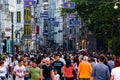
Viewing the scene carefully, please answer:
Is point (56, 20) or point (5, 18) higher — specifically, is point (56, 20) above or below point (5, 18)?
below

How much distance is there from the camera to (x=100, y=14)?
179ft

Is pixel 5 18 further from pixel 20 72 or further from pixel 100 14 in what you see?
pixel 20 72

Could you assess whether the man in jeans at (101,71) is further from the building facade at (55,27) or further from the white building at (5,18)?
the building facade at (55,27)

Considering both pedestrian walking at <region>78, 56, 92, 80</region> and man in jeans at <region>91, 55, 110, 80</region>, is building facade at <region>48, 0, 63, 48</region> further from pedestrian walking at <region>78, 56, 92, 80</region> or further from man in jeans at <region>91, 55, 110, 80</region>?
man in jeans at <region>91, 55, 110, 80</region>

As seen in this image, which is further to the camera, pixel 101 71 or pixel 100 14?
pixel 100 14

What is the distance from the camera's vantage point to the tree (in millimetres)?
53156

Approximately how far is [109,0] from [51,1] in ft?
359

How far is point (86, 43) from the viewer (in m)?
92.4

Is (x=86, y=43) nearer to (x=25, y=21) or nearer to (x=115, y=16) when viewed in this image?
(x=25, y=21)

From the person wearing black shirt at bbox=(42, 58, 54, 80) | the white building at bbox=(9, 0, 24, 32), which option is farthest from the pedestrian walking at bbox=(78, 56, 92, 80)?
the white building at bbox=(9, 0, 24, 32)

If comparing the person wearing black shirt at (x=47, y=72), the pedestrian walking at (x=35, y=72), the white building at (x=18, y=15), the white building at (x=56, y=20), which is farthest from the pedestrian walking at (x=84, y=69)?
the white building at (x=56, y=20)

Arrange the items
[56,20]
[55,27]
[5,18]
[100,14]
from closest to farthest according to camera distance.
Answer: [100,14] → [5,18] → [56,20] → [55,27]

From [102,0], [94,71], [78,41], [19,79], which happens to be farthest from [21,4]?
[94,71]

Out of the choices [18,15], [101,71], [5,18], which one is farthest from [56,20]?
[101,71]
